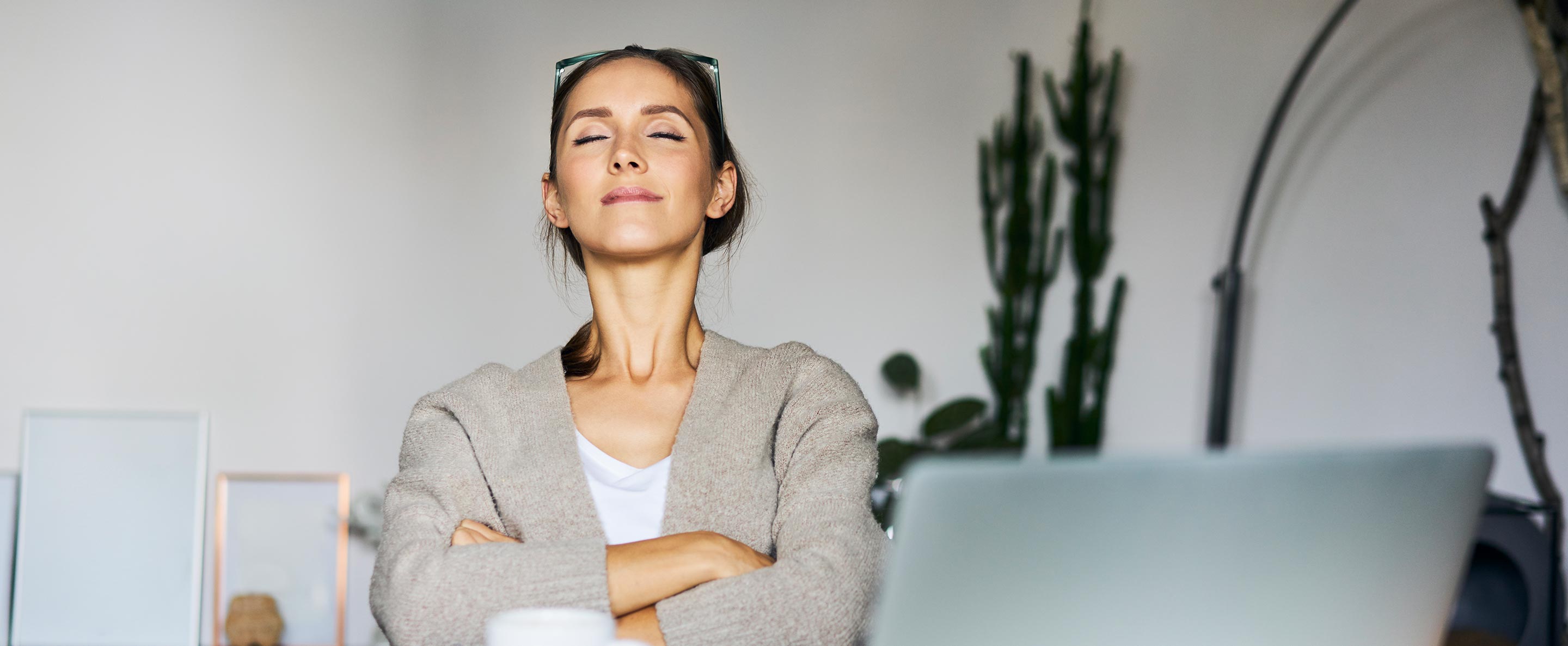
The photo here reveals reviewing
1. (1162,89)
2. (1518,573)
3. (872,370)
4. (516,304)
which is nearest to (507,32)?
(516,304)

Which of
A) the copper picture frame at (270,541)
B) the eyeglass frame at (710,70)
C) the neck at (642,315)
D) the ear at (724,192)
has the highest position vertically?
the eyeglass frame at (710,70)

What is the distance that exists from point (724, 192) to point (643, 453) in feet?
0.92

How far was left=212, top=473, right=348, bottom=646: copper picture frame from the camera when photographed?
2.05 m

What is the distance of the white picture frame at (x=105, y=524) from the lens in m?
0.79

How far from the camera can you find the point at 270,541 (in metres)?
2.09

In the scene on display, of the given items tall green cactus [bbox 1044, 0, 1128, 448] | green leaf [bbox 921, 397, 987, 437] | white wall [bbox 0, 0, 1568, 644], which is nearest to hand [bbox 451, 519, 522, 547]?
white wall [bbox 0, 0, 1568, 644]

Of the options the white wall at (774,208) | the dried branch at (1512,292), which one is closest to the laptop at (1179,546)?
the white wall at (774,208)

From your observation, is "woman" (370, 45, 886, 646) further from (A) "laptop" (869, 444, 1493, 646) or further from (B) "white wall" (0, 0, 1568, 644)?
(B) "white wall" (0, 0, 1568, 644)

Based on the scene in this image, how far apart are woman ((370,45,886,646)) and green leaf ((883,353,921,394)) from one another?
54.1 inches

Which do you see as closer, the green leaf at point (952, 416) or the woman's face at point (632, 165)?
the woman's face at point (632, 165)

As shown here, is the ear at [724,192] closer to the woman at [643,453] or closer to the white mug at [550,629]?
the woman at [643,453]

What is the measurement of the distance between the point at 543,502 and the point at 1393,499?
0.60 m

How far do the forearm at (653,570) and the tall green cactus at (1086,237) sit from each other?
1753 millimetres

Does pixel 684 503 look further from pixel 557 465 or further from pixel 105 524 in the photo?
pixel 105 524
